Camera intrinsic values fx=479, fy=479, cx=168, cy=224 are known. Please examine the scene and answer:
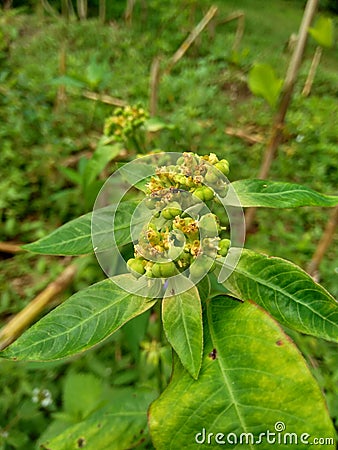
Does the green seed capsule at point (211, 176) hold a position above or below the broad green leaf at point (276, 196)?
above

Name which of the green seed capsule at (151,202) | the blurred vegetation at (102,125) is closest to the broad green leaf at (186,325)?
the green seed capsule at (151,202)

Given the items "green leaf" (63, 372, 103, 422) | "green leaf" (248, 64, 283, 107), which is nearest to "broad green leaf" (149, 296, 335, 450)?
"green leaf" (63, 372, 103, 422)

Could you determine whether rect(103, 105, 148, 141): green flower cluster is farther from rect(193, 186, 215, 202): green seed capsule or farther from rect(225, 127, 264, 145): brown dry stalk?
rect(225, 127, 264, 145): brown dry stalk

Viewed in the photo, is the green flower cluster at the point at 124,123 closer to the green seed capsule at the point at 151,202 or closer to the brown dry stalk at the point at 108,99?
the green seed capsule at the point at 151,202

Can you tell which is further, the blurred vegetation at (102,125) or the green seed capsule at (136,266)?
the blurred vegetation at (102,125)

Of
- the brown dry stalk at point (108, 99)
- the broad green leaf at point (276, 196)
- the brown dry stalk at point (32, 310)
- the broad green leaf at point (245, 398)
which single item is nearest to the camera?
the broad green leaf at point (245, 398)

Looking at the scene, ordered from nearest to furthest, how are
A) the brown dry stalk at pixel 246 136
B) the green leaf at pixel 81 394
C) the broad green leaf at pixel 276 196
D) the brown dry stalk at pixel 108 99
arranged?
the broad green leaf at pixel 276 196, the green leaf at pixel 81 394, the brown dry stalk at pixel 246 136, the brown dry stalk at pixel 108 99
